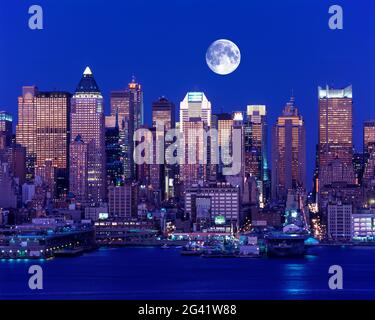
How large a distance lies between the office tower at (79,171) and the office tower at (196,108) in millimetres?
8776

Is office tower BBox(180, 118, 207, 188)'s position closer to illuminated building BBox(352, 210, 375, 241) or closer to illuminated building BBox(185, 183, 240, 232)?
illuminated building BBox(185, 183, 240, 232)

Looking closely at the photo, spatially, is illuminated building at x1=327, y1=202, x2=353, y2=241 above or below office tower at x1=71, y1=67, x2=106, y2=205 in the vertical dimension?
below

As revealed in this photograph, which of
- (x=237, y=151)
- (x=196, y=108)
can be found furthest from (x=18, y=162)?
(x=196, y=108)

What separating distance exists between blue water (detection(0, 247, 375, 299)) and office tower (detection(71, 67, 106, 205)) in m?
9.59

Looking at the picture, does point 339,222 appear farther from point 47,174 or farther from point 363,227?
point 47,174

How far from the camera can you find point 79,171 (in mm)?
33469

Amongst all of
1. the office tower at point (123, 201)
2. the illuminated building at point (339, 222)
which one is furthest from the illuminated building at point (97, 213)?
the illuminated building at point (339, 222)

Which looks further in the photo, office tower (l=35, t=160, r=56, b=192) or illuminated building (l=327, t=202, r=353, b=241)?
office tower (l=35, t=160, r=56, b=192)

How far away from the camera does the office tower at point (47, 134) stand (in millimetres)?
31859

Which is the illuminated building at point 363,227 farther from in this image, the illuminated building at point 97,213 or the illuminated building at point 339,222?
the illuminated building at point 97,213

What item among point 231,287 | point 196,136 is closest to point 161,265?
point 196,136

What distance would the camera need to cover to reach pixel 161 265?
18625mm

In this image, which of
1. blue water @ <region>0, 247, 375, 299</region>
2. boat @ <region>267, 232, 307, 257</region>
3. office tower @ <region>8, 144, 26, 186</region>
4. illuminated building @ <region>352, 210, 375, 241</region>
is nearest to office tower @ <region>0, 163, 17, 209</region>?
office tower @ <region>8, 144, 26, 186</region>

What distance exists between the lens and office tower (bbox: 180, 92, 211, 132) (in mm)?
18516
